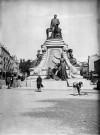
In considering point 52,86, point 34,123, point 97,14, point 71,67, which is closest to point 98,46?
point 97,14

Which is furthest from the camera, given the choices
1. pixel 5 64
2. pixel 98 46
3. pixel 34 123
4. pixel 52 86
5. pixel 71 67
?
pixel 5 64

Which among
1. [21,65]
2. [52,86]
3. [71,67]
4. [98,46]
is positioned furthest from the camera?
[21,65]

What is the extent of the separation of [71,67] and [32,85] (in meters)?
7.89

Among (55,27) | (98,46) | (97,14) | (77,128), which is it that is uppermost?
(55,27)

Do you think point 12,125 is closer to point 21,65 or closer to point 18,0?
point 18,0

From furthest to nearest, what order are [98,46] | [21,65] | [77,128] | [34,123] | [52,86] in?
[21,65], [52,86], [98,46], [34,123], [77,128]

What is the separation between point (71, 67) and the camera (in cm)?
3656

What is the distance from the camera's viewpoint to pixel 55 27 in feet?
125

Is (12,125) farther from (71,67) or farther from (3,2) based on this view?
(71,67)

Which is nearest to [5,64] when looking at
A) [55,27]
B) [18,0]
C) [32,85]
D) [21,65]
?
[21,65]

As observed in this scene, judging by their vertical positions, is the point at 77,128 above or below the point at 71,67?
below

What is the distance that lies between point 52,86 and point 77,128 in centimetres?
2134

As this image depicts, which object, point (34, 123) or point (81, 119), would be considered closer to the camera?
point (34, 123)

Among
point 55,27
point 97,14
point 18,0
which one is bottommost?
point 97,14
